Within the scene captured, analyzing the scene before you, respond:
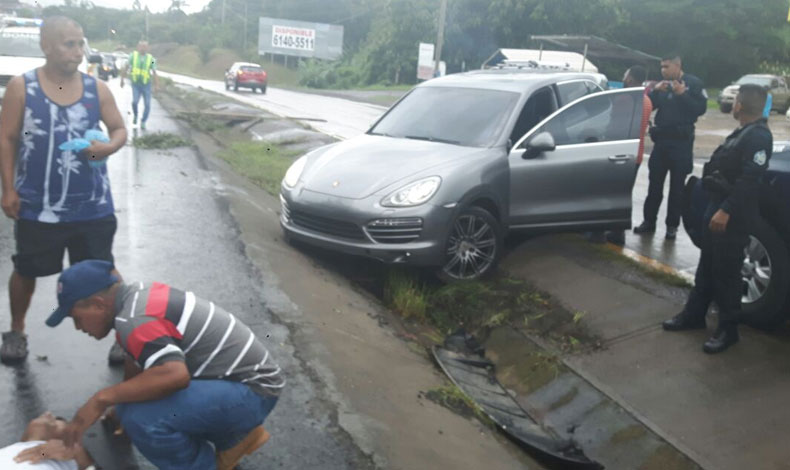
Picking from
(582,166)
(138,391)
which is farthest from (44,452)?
(582,166)

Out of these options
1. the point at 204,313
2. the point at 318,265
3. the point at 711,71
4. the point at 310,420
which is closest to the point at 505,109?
the point at 318,265

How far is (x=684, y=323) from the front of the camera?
5.80 m

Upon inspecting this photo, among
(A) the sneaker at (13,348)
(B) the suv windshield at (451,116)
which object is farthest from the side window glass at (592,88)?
(A) the sneaker at (13,348)

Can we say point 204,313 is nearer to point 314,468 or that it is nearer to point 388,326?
point 314,468

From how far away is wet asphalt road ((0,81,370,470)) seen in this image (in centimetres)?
386

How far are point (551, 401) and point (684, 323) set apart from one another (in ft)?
3.95

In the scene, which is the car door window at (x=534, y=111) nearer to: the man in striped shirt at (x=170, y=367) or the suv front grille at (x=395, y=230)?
the suv front grille at (x=395, y=230)

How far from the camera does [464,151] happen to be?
6969mm

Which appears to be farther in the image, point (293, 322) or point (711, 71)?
point (711, 71)

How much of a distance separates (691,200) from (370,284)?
278 cm

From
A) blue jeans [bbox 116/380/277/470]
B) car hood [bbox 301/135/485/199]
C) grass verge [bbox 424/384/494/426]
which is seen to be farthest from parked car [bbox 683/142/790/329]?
blue jeans [bbox 116/380/277/470]

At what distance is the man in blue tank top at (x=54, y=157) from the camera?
4029 millimetres

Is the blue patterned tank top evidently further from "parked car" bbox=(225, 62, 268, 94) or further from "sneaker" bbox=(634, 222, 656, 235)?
"parked car" bbox=(225, 62, 268, 94)

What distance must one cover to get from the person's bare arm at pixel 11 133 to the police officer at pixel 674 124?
580cm
